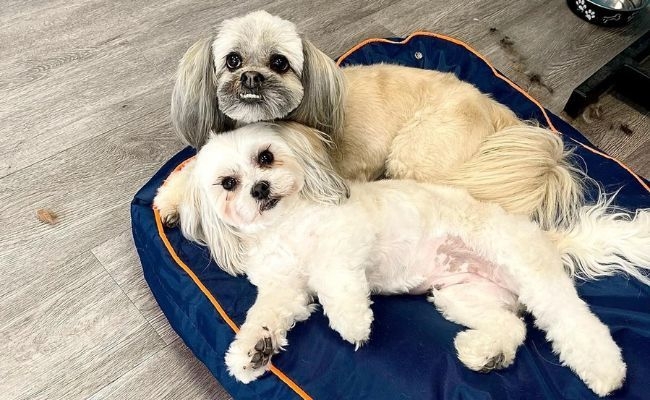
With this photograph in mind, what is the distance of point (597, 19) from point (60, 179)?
7.52ft

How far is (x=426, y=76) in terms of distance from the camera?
182 centimetres

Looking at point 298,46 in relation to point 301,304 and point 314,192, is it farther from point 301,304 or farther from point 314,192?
point 301,304

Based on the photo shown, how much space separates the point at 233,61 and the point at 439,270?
2.34 ft

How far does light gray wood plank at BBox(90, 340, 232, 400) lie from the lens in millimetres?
1603

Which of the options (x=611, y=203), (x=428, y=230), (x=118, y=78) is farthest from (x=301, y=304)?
(x=118, y=78)

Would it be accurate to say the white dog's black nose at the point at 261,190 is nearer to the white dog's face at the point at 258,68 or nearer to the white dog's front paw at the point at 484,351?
the white dog's face at the point at 258,68

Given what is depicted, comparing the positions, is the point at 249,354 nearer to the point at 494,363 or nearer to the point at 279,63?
the point at 494,363

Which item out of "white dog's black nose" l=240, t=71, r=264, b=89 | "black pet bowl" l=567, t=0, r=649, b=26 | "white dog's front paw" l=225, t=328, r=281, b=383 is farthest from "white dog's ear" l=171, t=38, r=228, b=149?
"black pet bowl" l=567, t=0, r=649, b=26

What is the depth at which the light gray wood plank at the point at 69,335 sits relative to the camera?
1.61 m

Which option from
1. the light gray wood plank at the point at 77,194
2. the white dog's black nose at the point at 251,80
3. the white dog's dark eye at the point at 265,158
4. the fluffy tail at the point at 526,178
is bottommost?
the light gray wood plank at the point at 77,194

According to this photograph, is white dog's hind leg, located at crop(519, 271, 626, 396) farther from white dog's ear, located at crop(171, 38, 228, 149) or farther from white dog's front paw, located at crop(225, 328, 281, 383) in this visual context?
white dog's ear, located at crop(171, 38, 228, 149)

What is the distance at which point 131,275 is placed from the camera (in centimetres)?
184

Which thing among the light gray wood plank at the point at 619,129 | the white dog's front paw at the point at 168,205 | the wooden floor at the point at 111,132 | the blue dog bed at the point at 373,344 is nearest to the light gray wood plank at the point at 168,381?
the wooden floor at the point at 111,132

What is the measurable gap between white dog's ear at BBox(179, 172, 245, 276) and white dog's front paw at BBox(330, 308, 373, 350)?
29 centimetres
